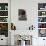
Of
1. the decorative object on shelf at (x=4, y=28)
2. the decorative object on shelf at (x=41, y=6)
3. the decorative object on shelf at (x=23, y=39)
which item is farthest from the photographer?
the decorative object on shelf at (x=4, y=28)

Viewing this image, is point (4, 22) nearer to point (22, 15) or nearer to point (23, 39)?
point (22, 15)

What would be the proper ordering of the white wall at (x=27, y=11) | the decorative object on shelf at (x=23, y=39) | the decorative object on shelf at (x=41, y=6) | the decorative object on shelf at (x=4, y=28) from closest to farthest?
the decorative object on shelf at (x=23, y=39) < the white wall at (x=27, y=11) < the decorative object on shelf at (x=41, y=6) < the decorative object on shelf at (x=4, y=28)

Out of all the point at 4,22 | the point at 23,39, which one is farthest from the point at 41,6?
the point at 4,22

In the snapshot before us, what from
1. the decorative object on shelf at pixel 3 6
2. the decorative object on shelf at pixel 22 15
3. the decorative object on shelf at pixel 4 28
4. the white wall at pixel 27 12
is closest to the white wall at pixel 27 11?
the white wall at pixel 27 12

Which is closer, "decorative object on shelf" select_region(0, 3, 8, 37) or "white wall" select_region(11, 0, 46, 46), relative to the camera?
"white wall" select_region(11, 0, 46, 46)

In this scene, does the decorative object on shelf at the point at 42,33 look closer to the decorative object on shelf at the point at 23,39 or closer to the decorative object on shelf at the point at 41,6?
the decorative object on shelf at the point at 23,39

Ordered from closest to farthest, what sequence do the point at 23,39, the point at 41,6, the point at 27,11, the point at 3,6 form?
the point at 23,39
the point at 27,11
the point at 41,6
the point at 3,6

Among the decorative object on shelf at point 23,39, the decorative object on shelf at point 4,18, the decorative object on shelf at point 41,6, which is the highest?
the decorative object on shelf at point 41,6

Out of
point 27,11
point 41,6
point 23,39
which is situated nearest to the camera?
point 23,39

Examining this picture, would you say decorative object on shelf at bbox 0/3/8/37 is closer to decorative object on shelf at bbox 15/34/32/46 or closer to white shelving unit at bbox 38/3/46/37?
decorative object on shelf at bbox 15/34/32/46

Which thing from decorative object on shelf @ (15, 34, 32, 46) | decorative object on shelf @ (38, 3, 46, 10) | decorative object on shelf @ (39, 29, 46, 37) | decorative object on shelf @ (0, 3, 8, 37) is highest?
decorative object on shelf @ (38, 3, 46, 10)

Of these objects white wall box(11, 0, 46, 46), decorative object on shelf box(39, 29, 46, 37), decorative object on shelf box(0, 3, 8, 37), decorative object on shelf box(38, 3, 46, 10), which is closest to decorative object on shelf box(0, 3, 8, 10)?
decorative object on shelf box(0, 3, 8, 37)

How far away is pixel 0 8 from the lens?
6.39 metres

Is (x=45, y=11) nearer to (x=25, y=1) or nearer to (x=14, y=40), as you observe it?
(x=25, y=1)
